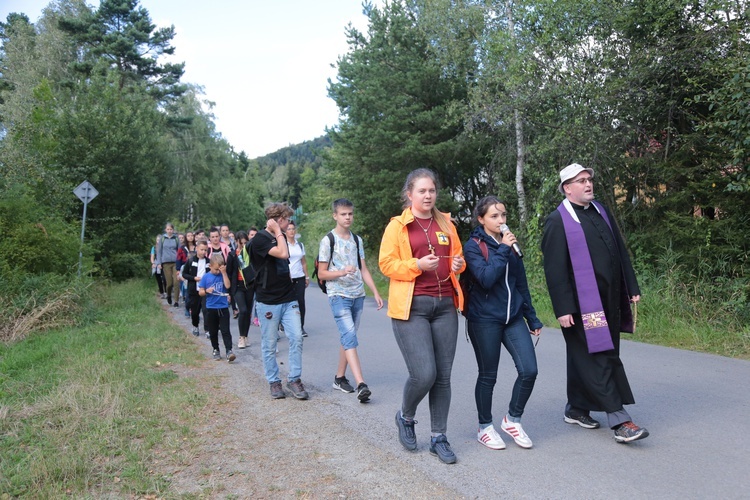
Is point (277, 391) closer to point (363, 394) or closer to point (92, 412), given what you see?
point (363, 394)

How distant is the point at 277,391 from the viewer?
647 cm

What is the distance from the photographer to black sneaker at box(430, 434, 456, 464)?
168 inches

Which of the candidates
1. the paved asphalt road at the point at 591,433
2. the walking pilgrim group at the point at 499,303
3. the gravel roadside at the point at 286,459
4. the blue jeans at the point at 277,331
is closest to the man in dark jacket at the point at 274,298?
the blue jeans at the point at 277,331

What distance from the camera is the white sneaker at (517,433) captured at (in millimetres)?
4539

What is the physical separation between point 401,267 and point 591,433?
2.13 m

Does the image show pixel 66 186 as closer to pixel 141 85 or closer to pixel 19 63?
pixel 141 85

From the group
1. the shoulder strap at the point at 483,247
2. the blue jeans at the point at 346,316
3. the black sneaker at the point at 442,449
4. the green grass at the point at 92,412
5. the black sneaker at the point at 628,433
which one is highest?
the shoulder strap at the point at 483,247

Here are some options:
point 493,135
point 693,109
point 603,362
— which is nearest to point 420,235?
point 603,362

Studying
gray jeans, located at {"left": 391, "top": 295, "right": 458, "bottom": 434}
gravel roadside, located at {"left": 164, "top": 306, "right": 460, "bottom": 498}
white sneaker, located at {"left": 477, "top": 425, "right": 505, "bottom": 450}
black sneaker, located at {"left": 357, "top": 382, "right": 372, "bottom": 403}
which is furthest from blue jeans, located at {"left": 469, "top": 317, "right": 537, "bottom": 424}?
black sneaker, located at {"left": 357, "top": 382, "right": 372, "bottom": 403}

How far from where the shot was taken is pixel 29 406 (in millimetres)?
6012

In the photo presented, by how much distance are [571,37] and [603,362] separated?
8.85 meters

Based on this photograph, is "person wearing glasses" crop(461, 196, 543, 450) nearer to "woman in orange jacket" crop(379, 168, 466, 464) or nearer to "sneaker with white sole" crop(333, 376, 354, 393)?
"woman in orange jacket" crop(379, 168, 466, 464)

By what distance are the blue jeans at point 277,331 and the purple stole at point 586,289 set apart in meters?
3.07

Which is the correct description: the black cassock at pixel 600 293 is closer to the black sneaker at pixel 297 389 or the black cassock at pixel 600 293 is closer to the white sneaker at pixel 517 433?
the white sneaker at pixel 517 433
